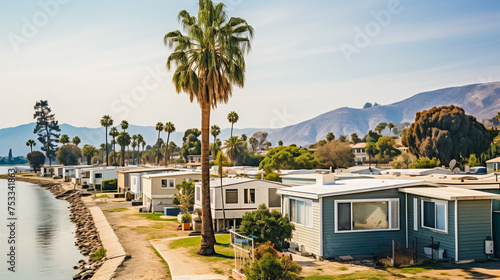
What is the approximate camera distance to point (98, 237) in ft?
142

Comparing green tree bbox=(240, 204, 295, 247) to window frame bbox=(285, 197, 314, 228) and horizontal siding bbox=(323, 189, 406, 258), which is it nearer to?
window frame bbox=(285, 197, 314, 228)

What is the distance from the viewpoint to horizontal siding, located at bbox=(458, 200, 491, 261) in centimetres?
2215

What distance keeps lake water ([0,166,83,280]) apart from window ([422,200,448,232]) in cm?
2200

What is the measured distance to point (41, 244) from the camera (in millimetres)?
46094

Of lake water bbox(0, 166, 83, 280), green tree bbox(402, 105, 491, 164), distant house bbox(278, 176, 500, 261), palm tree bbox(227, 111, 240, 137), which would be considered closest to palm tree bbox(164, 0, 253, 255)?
distant house bbox(278, 176, 500, 261)

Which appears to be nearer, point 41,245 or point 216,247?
point 216,247

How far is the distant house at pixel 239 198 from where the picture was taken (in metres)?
37.6

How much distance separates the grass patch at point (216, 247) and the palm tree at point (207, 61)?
74 centimetres

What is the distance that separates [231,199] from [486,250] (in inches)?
766

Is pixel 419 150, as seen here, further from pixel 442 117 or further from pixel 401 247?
pixel 401 247

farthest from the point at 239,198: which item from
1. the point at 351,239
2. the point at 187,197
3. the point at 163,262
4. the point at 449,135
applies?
the point at 449,135

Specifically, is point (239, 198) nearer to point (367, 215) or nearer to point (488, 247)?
point (367, 215)

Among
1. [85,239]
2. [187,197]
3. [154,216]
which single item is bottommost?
[85,239]

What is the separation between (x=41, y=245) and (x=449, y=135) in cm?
7299
